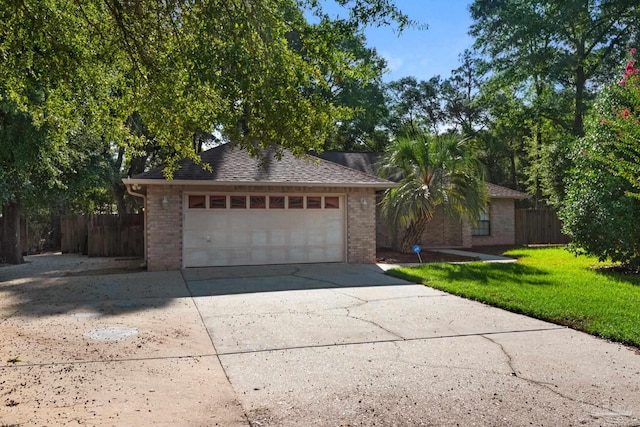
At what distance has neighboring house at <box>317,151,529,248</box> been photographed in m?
19.8

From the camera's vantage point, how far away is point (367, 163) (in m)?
22.5

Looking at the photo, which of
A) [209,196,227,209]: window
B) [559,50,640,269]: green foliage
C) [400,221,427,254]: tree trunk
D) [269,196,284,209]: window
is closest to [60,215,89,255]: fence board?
[209,196,227,209]: window

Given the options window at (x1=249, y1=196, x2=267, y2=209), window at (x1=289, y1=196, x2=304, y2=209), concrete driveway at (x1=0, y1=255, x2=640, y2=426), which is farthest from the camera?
window at (x1=289, y1=196, x2=304, y2=209)

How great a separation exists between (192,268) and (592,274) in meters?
10.2

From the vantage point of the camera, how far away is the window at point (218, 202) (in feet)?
44.8

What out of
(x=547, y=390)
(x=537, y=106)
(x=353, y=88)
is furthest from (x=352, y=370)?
(x=537, y=106)

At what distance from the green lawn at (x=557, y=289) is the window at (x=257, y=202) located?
14.0ft

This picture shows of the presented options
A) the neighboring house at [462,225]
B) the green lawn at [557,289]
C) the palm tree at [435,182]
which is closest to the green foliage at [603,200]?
the green lawn at [557,289]

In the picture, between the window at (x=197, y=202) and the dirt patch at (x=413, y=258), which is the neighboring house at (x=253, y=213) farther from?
the dirt patch at (x=413, y=258)

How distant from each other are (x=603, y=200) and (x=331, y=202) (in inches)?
283

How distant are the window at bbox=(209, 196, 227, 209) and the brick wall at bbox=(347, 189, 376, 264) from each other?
3.68 metres

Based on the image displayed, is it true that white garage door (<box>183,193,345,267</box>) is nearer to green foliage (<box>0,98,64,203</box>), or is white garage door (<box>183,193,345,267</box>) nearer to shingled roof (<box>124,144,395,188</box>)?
shingled roof (<box>124,144,395,188</box>)

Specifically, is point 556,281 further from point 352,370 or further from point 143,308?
point 143,308

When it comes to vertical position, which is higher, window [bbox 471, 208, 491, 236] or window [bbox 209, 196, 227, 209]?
window [bbox 209, 196, 227, 209]
